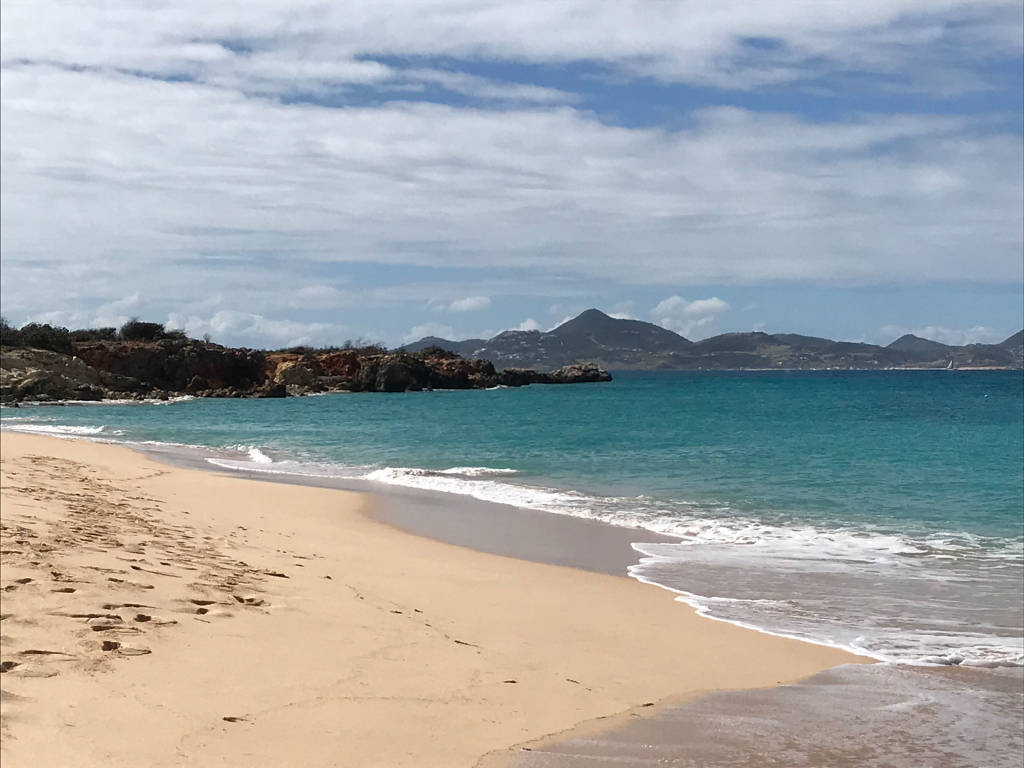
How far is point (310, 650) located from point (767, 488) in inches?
627

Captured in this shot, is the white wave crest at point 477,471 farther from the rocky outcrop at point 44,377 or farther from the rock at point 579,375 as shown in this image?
the rock at point 579,375

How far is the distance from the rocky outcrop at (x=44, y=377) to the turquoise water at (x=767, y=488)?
660 inches

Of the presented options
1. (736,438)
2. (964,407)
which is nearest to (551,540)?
(736,438)

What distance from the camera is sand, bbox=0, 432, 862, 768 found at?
4809mm

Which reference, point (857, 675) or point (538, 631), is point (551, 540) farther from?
point (857, 675)

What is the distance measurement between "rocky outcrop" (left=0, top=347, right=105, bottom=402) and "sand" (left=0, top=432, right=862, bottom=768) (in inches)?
2473

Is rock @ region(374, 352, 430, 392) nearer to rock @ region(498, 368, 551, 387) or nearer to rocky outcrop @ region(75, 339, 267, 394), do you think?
rocky outcrop @ region(75, 339, 267, 394)

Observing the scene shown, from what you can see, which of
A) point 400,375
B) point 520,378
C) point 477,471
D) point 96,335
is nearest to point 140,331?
point 96,335

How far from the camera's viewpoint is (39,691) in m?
4.77

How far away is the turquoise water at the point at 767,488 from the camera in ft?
32.3

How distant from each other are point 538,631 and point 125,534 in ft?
16.9

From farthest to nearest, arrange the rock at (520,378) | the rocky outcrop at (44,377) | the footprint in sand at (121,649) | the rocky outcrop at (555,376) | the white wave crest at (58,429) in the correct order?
the rocky outcrop at (555,376)
the rock at (520,378)
the rocky outcrop at (44,377)
the white wave crest at (58,429)
the footprint in sand at (121,649)

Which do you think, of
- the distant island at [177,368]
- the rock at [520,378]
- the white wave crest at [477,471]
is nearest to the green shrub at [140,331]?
the distant island at [177,368]

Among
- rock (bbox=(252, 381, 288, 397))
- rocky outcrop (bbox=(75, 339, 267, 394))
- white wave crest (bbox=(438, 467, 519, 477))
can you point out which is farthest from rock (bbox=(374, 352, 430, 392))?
white wave crest (bbox=(438, 467, 519, 477))
